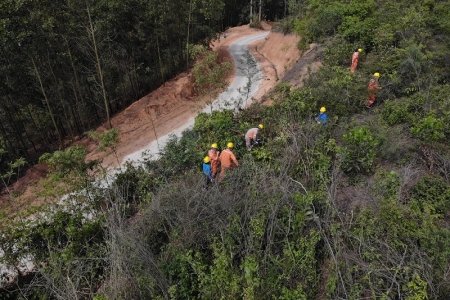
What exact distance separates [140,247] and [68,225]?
3699 millimetres

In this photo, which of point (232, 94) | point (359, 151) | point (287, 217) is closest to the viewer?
point (287, 217)

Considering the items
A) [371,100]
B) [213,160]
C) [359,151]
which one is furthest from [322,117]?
[213,160]

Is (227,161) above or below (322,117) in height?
below

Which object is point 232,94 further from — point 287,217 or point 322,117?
point 287,217

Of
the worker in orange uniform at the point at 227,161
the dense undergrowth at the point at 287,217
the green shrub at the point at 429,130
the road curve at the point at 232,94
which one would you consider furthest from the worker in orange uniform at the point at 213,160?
the green shrub at the point at 429,130

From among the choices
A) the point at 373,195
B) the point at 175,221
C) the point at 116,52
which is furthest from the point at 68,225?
the point at 116,52

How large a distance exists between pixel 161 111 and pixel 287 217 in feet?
51.9

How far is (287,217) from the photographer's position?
7191 mm

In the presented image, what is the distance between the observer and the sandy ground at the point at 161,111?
16.6 m

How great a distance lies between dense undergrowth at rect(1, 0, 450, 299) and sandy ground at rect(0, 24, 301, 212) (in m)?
4.94

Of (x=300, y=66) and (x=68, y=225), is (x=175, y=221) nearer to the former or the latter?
(x=68, y=225)

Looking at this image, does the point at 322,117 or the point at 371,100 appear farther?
the point at 371,100

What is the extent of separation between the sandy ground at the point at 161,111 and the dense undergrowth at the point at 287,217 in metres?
4.94

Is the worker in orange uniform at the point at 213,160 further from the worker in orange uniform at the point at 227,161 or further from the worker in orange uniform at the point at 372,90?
the worker in orange uniform at the point at 372,90
